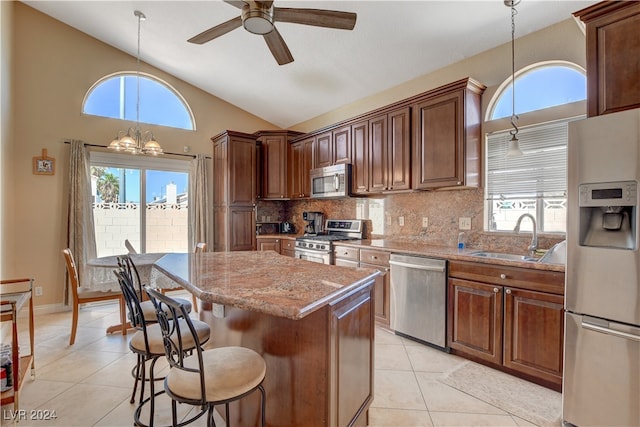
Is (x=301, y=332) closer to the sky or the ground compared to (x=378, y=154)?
closer to the ground

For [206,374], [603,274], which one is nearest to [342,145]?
[603,274]

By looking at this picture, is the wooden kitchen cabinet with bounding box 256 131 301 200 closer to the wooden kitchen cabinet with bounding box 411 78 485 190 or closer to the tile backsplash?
the tile backsplash

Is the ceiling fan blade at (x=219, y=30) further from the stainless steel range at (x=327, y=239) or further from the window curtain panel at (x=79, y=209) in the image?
the window curtain panel at (x=79, y=209)

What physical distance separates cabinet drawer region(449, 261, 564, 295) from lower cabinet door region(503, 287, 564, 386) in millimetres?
49

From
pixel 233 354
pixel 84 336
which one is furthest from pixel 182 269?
pixel 84 336

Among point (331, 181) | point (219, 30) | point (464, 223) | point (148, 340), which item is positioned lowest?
point (148, 340)

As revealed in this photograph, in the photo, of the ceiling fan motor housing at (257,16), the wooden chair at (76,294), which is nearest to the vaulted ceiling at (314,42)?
the ceiling fan motor housing at (257,16)

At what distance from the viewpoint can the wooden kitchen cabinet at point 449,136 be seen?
292cm

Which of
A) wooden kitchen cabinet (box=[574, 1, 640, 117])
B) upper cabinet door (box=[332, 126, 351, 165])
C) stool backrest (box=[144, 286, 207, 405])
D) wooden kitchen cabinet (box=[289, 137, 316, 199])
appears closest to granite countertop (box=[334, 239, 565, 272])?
wooden kitchen cabinet (box=[574, 1, 640, 117])

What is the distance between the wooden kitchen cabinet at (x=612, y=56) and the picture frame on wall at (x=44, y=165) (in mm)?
5414

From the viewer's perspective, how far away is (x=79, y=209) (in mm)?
3998

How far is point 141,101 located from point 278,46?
3342mm

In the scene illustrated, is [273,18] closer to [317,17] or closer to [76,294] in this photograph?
[317,17]

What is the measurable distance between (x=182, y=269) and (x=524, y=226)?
9.51ft
